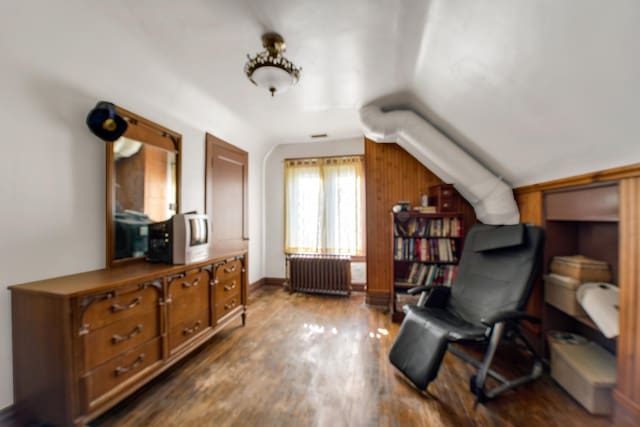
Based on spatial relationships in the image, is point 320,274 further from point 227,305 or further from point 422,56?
point 422,56

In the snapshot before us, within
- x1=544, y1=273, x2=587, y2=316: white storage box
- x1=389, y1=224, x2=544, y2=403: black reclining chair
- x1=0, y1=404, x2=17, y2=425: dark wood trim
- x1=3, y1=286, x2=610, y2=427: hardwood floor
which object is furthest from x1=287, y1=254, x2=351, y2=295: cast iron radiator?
x1=0, y1=404, x2=17, y2=425: dark wood trim

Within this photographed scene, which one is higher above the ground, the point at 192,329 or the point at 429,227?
the point at 429,227

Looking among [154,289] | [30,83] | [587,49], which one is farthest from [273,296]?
[587,49]

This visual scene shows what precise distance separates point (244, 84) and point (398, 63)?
1.47 metres

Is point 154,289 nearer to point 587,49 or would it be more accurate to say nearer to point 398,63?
point 398,63

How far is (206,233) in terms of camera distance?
238cm

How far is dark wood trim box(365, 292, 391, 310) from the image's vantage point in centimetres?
354

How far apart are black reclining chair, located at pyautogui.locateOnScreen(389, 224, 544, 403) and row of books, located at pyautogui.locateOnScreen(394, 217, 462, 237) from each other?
2.23 ft

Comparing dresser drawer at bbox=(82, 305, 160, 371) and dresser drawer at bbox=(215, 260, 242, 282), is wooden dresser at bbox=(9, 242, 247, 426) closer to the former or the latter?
dresser drawer at bbox=(82, 305, 160, 371)

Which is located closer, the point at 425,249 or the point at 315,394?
the point at 315,394

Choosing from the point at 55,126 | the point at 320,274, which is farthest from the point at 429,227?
the point at 55,126

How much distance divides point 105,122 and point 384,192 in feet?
9.95

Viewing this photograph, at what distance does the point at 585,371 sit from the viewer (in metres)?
1.62

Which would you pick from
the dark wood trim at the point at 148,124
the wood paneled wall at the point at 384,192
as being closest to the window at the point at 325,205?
the wood paneled wall at the point at 384,192
